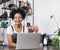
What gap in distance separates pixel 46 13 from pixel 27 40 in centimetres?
150

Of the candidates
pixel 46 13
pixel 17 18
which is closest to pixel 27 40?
pixel 17 18

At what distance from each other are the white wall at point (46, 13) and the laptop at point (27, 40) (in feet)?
4.12

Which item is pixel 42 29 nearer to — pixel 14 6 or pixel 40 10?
pixel 40 10

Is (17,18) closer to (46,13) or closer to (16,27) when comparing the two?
(16,27)

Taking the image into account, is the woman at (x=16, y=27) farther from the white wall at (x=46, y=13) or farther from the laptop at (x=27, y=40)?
the laptop at (x=27, y=40)

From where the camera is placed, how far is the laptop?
231cm

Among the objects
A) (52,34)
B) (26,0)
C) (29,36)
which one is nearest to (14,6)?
(26,0)

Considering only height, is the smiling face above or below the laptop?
above

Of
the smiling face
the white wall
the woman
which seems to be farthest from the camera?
the white wall

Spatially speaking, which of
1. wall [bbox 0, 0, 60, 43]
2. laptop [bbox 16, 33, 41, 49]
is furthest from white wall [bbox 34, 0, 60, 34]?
laptop [bbox 16, 33, 41, 49]

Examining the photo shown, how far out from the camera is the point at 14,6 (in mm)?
3881

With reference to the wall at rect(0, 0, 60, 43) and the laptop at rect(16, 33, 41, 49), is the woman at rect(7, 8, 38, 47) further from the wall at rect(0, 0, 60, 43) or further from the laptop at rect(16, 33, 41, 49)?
the laptop at rect(16, 33, 41, 49)

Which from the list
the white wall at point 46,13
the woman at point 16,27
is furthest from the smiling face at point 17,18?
the white wall at point 46,13

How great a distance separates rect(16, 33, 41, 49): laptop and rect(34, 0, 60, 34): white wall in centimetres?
125
